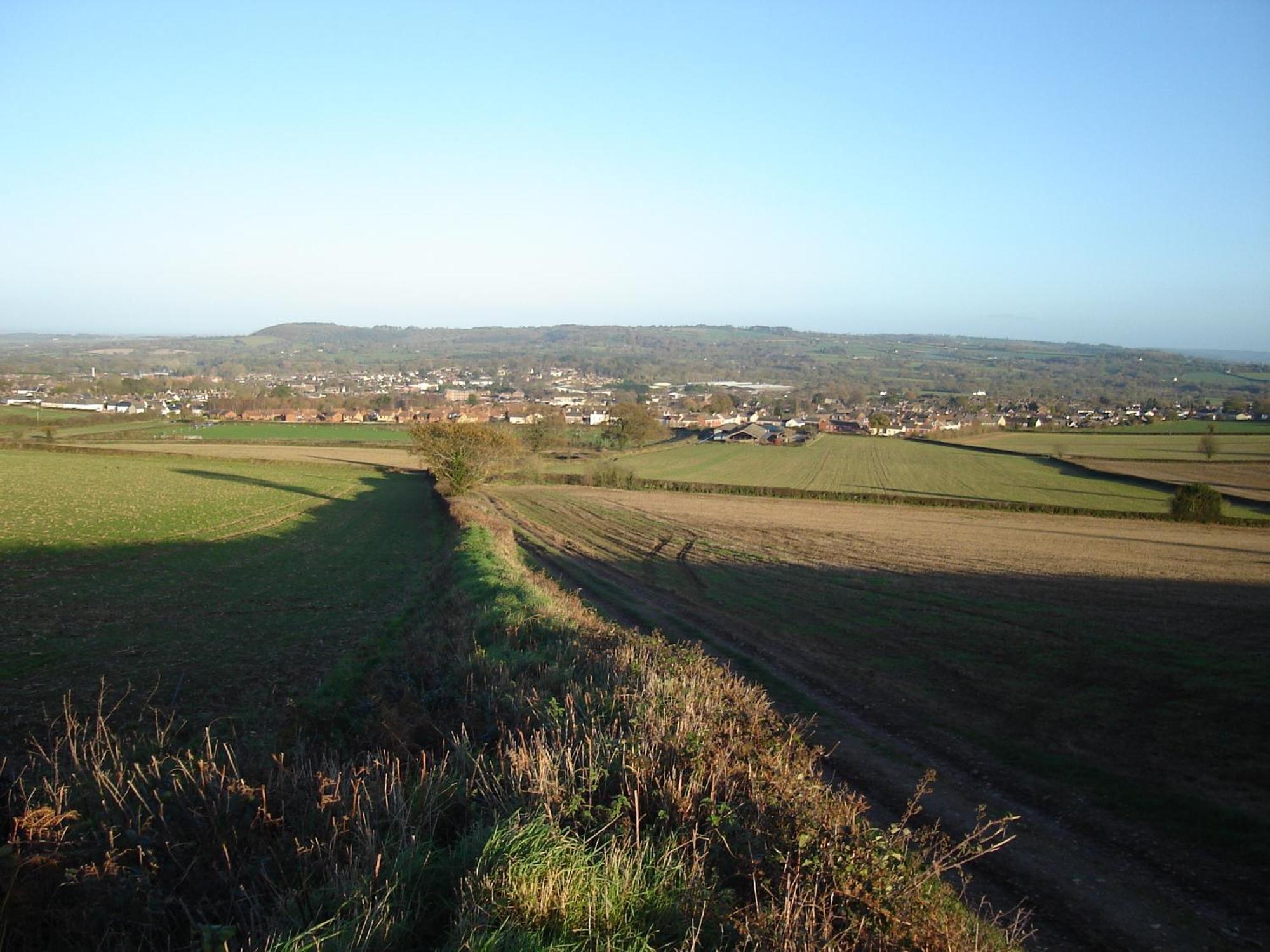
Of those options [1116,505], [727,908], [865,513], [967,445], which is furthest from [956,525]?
[967,445]

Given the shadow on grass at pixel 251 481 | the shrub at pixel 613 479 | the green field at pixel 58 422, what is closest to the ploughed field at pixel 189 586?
the shadow on grass at pixel 251 481

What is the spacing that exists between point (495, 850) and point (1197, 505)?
51.9m

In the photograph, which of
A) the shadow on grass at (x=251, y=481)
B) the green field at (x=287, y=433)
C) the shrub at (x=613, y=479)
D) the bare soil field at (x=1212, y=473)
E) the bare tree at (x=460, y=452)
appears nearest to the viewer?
the bare tree at (x=460, y=452)

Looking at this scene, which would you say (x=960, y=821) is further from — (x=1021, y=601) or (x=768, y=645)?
(x=1021, y=601)

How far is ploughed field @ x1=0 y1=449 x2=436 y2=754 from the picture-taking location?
12898 millimetres

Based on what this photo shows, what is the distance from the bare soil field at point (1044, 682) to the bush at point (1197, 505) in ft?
38.6

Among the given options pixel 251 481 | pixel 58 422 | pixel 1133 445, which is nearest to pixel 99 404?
pixel 58 422

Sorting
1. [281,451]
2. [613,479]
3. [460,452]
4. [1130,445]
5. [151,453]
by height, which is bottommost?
[613,479]

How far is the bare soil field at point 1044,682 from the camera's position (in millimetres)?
7141

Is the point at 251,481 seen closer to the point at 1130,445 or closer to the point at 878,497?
the point at 878,497

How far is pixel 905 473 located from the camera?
65.1 meters

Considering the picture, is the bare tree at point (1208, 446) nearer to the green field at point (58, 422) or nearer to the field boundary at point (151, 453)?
the field boundary at point (151, 453)

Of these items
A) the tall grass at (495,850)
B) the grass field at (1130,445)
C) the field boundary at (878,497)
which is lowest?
the field boundary at (878,497)

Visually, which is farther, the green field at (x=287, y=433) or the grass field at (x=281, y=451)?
the green field at (x=287, y=433)
